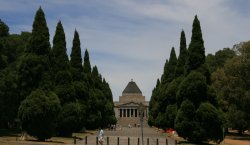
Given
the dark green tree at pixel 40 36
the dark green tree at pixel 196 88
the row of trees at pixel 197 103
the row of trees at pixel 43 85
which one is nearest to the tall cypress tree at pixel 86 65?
the row of trees at pixel 43 85

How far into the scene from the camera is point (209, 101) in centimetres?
4069

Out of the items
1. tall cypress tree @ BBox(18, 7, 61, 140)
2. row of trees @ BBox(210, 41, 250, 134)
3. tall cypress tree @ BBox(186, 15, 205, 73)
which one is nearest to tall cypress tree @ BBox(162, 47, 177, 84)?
row of trees @ BBox(210, 41, 250, 134)

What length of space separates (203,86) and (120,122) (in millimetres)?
143050

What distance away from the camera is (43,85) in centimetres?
3759

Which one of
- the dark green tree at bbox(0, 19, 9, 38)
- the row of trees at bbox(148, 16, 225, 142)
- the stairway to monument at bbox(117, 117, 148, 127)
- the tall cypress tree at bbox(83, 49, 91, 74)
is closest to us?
the row of trees at bbox(148, 16, 225, 142)

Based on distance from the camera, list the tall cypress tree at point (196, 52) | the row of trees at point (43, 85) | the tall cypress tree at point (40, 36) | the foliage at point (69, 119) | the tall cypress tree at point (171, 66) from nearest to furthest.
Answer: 1. the row of trees at point (43, 85)
2. the tall cypress tree at point (40, 36)
3. the tall cypress tree at point (196, 52)
4. the foliage at point (69, 119)
5. the tall cypress tree at point (171, 66)

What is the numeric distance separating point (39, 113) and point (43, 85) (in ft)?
9.20

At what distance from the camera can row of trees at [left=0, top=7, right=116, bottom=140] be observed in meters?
36.5

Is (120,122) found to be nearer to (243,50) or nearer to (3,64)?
(243,50)

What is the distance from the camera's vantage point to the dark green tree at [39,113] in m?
35.8

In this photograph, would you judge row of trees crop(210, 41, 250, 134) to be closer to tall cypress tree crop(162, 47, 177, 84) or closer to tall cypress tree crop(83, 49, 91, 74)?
tall cypress tree crop(162, 47, 177, 84)

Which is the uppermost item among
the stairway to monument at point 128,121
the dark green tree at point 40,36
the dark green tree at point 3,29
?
the dark green tree at point 3,29

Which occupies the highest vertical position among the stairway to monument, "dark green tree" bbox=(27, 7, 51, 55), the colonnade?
the colonnade

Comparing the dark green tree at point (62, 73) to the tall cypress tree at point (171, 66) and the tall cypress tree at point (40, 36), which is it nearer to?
the tall cypress tree at point (40, 36)
